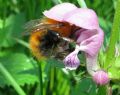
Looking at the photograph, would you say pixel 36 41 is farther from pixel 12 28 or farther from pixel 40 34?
pixel 12 28

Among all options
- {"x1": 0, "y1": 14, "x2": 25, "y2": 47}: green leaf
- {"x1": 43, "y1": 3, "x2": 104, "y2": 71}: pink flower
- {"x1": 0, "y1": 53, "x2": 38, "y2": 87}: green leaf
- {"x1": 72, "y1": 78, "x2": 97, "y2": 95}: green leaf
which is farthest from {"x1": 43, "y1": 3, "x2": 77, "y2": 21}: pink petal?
{"x1": 0, "y1": 14, "x2": 25, "y2": 47}: green leaf

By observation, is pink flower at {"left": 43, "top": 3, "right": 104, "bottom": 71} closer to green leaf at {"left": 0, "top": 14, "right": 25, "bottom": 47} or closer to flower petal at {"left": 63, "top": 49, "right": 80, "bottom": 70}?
flower petal at {"left": 63, "top": 49, "right": 80, "bottom": 70}

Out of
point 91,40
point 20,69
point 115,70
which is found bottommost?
point 20,69

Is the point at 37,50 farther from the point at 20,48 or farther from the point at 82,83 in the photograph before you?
the point at 20,48

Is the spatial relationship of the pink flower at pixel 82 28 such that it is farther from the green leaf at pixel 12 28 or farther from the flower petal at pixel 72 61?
the green leaf at pixel 12 28

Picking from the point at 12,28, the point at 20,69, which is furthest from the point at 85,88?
the point at 12,28

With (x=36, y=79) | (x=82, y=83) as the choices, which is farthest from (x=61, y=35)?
(x=36, y=79)
